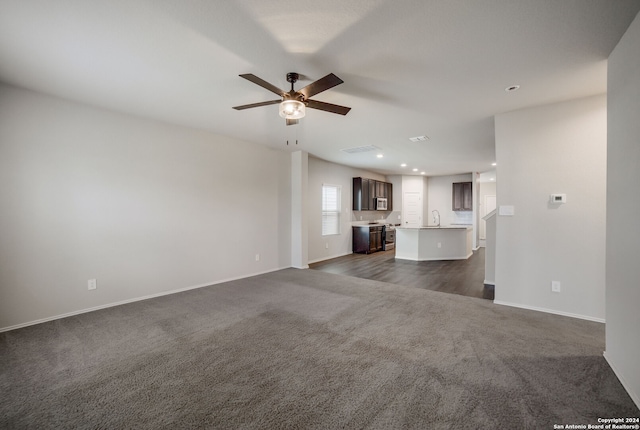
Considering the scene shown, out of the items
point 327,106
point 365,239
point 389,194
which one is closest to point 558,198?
point 327,106

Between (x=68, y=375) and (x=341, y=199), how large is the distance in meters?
6.52

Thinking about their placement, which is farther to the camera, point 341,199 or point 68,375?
point 341,199

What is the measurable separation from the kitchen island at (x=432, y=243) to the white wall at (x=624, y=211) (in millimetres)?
4675

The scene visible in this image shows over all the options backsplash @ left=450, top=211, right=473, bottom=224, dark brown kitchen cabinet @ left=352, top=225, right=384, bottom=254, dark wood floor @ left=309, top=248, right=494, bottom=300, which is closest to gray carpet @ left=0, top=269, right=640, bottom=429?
dark wood floor @ left=309, top=248, right=494, bottom=300

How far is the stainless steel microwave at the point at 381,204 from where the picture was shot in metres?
8.96

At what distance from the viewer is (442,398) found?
1.79 meters

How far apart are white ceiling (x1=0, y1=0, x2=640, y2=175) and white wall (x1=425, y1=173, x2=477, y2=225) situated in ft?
21.7

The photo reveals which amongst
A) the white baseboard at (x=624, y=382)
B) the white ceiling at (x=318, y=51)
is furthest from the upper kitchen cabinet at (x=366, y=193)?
the white baseboard at (x=624, y=382)

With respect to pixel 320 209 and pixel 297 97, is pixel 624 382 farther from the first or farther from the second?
pixel 320 209

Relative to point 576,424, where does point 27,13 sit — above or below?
above

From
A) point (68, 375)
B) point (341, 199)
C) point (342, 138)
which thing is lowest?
point (68, 375)

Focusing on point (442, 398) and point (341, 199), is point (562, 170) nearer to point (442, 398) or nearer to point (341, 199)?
point (442, 398)

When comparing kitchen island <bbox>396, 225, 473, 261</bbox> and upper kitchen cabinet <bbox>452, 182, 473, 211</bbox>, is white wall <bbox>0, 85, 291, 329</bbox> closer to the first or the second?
kitchen island <bbox>396, 225, 473, 261</bbox>

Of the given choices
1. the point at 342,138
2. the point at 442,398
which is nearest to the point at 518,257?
the point at 442,398
